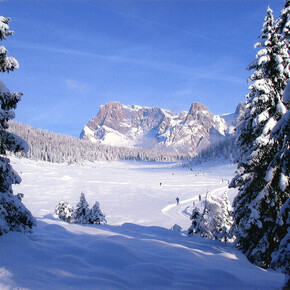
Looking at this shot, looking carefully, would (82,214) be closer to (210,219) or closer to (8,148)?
(210,219)

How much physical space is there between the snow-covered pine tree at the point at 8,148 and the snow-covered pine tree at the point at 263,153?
28.7ft

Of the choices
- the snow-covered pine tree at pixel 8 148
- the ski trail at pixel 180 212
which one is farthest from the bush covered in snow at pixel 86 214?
the snow-covered pine tree at pixel 8 148

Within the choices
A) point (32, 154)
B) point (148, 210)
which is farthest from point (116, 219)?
point (32, 154)

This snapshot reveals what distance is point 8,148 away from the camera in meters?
7.77

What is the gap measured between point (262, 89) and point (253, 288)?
27.5ft

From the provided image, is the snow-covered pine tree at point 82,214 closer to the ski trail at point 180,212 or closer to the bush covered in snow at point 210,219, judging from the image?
the bush covered in snow at point 210,219

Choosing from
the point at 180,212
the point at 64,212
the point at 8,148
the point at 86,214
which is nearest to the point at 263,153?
the point at 8,148

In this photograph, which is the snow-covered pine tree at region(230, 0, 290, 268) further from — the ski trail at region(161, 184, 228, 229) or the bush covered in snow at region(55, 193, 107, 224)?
the ski trail at region(161, 184, 228, 229)

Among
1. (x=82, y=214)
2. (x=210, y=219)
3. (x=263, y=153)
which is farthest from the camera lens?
(x=82, y=214)

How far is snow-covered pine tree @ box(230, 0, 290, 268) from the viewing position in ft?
33.7

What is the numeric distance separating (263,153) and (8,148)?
10256mm

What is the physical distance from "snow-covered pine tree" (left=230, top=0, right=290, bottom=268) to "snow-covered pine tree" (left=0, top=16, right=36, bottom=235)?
345 inches

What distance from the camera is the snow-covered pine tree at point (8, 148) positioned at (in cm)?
Answer: 764

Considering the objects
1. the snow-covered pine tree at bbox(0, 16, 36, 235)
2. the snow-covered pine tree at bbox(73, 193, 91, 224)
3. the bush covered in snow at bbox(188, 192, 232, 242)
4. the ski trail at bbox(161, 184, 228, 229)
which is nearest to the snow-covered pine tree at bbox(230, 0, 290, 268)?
the bush covered in snow at bbox(188, 192, 232, 242)
